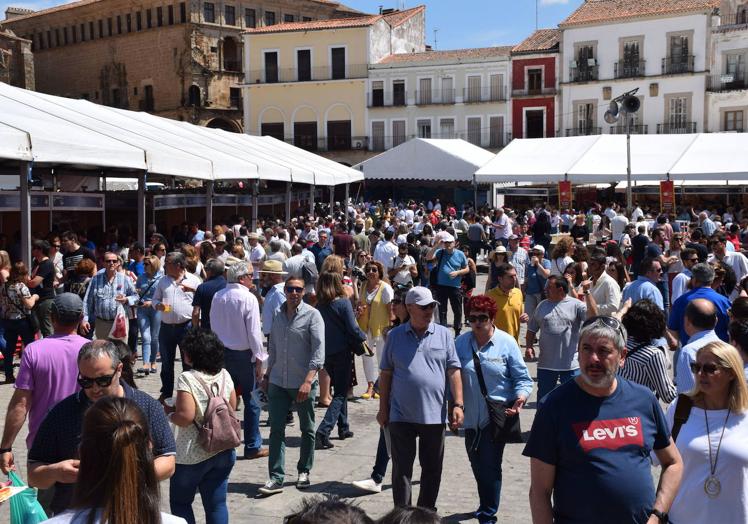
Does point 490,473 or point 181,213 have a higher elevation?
point 181,213

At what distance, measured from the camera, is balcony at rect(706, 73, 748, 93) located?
133ft

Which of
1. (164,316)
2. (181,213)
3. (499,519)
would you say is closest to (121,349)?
(499,519)

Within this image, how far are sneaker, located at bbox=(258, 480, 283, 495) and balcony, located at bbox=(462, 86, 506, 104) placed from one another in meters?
40.7

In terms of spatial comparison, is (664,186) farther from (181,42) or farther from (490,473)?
(181,42)

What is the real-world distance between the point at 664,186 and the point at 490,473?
1838 centimetres

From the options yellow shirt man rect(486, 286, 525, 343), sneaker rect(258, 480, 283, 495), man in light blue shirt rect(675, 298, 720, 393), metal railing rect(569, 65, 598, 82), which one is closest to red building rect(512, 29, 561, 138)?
metal railing rect(569, 65, 598, 82)

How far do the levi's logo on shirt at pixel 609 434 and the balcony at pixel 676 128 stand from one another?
133ft

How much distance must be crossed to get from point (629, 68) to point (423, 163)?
60.5 feet

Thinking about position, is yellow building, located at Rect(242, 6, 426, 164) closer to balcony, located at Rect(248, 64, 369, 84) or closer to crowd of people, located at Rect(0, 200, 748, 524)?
balcony, located at Rect(248, 64, 369, 84)

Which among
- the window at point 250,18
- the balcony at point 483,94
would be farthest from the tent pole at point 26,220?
the window at point 250,18

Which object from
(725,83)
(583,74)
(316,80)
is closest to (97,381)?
(725,83)

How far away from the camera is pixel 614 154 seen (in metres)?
23.7

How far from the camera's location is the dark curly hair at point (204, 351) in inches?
186

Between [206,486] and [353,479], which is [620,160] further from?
[206,486]
